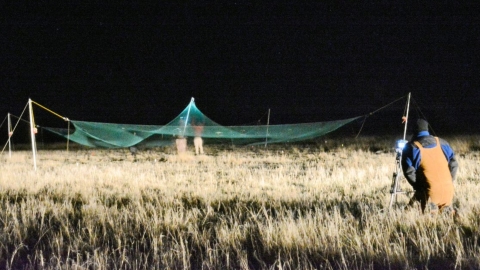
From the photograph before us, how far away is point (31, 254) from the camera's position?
5426 mm

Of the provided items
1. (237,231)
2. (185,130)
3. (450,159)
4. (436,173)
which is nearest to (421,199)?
(436,173)

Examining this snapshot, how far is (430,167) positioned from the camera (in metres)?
6.13

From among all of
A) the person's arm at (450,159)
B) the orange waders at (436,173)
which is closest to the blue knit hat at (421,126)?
the orange waders at (436,173)

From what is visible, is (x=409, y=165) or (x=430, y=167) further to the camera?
(x=409, y=165)

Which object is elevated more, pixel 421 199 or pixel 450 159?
pixel 450 159

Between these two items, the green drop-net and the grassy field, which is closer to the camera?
the grassy field

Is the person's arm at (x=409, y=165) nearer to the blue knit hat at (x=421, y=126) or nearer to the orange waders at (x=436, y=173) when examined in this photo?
the orange waders at (x=436, y=173)

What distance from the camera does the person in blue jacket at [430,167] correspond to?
6129mm

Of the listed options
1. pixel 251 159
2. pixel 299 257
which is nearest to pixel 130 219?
pixel 299 257

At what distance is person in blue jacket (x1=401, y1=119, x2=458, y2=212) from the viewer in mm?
6129

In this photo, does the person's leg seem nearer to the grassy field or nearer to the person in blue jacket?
the person in blue jacket

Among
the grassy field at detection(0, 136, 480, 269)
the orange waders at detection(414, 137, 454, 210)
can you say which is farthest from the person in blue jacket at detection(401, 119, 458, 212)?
the grassy field at detection(0, 136, 480, 269)

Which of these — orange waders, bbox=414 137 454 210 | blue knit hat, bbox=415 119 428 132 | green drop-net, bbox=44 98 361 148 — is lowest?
orange waders, bbox=414 137 454 210

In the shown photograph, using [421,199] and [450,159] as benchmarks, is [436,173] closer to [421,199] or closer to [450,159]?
[450,159]
